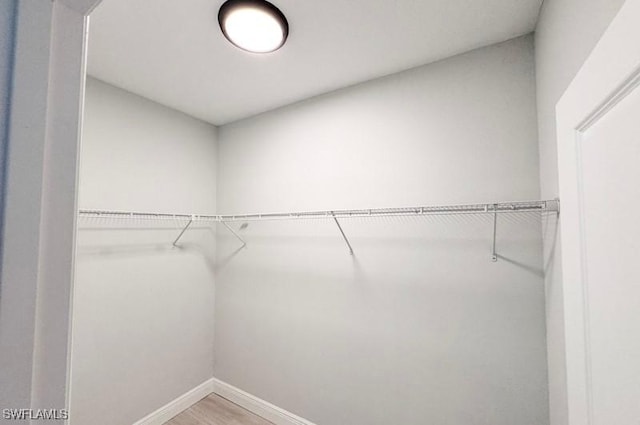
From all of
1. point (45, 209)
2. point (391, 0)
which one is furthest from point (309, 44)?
point (45, 209)

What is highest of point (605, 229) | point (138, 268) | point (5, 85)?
point (5, 85)

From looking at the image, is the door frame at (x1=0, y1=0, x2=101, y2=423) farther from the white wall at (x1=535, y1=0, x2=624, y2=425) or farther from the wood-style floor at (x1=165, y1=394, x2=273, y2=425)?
the wood-style floor at (x1=165, y1=394, x2=273, y2=425)

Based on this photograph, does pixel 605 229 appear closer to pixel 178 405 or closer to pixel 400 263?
pixel 400 263

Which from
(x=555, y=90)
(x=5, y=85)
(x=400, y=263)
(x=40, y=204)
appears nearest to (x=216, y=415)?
(x=400, y=263)

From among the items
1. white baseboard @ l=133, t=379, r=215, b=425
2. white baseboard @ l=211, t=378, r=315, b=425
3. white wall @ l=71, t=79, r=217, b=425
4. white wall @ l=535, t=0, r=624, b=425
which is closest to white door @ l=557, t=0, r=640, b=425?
white wall @ l=535, t=0, r=624, b=425

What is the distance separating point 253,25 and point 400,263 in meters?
1.54

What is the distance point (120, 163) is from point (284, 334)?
5.82 feet

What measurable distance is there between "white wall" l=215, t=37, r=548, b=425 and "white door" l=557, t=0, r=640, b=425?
73cm

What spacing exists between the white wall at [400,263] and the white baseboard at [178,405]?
0.76ft

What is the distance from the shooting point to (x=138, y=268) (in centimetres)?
202

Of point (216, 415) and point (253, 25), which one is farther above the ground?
point (253, 25)

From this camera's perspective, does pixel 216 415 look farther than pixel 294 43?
Yes

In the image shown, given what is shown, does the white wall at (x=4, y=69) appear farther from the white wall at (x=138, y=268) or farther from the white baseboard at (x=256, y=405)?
the white baseboard at (x=256, y=405)

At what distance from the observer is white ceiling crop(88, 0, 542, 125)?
4.18ft
